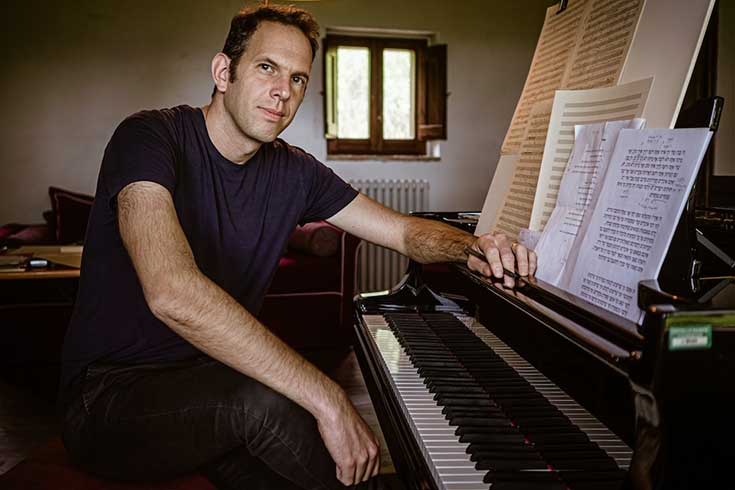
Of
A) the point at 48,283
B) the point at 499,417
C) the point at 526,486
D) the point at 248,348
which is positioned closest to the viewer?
the point at 526,486

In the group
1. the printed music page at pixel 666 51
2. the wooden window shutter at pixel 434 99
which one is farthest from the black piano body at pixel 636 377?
the wooden window shutter at pixel 434 99

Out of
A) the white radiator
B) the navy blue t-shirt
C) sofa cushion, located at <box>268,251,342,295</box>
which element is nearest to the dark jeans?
the navy blue t-shirt

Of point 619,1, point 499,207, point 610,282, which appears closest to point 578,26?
point 619,1

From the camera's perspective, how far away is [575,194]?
1087mm

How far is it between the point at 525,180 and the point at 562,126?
0.59ft

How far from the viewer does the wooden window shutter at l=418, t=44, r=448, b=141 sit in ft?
17.7

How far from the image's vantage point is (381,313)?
1700 millimetres

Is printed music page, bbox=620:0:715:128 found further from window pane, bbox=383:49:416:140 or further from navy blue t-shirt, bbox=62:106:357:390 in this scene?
window pane, bbox=383:49:416:140

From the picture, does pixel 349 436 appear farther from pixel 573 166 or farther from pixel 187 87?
pixel 187 87

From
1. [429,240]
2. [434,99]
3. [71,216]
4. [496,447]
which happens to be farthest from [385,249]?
[496,447]

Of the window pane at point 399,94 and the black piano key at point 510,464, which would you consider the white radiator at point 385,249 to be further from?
the black piano key at point 510,464

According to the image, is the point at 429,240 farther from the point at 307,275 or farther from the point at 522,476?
the point at 307,275

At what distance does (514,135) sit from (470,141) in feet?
13.5

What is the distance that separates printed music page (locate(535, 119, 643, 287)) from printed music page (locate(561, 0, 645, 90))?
0.19 m
